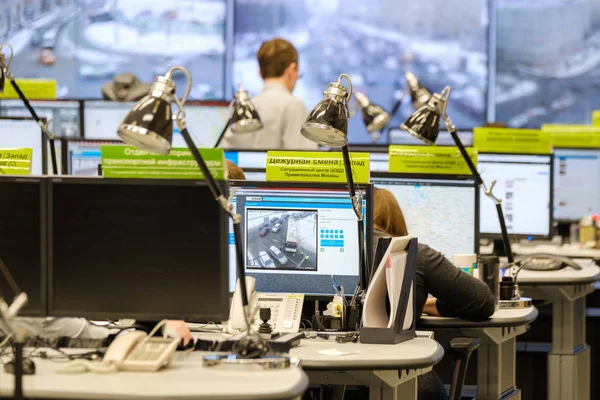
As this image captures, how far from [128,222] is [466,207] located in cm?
187

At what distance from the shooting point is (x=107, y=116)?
5.79 m

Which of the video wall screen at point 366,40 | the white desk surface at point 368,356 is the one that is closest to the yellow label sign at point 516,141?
Result: the white desk surface at point 368,356

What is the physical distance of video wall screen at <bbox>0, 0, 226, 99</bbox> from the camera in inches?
377

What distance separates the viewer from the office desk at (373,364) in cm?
267

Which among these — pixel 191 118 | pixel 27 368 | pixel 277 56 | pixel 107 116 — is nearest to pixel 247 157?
pixel 191 118

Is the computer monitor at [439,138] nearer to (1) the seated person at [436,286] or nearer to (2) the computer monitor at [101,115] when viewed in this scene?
(2) the computer monitor at [101,115]

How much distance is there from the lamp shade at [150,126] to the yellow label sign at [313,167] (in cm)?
97

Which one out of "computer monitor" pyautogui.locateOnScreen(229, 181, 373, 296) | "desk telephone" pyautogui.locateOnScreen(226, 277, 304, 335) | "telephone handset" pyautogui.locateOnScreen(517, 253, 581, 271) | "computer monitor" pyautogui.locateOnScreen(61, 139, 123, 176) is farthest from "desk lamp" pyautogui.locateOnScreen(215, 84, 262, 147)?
"desk telephone" pyautogui.locateOnScreen(226, 277, 304, 335)

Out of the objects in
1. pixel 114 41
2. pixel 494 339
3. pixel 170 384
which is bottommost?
pixel 494 339

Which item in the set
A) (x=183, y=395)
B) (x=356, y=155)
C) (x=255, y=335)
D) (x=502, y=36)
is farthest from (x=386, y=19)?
(x=183, y=395)

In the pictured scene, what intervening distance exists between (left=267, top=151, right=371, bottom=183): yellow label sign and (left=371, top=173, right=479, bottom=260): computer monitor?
0.73 meters

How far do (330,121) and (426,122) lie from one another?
114 centimetres

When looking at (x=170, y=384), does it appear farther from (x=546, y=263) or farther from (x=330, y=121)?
(x=546, y=263)

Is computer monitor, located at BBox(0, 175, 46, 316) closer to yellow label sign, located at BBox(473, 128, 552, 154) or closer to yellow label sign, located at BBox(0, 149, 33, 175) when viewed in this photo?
yellow label sign, located at BBox(0, 149, 33, 175)
